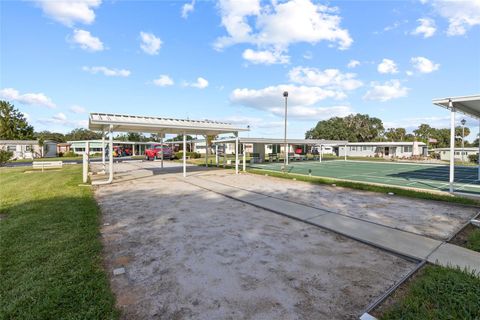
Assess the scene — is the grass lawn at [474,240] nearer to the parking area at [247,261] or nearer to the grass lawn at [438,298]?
the parking area at [247,261]

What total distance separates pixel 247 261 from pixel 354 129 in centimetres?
6518

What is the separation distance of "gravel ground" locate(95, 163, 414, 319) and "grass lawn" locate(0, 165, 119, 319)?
28 centimetres

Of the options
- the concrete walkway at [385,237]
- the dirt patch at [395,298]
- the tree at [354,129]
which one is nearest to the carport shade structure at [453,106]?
the concrete walkway at [385,237]

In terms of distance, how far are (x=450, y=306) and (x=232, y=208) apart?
17.3 ft

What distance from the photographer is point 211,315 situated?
265cm

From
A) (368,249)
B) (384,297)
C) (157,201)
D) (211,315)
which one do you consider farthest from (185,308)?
(157,201)

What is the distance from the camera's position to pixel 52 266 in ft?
11.5

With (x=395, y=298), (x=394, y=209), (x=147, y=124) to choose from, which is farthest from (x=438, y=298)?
(x=147, y=124)

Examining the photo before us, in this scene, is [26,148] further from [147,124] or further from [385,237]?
[385,237]

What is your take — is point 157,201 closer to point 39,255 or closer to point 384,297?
point 39,255

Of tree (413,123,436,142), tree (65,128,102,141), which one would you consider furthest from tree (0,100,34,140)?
tree (413,123,436,142)

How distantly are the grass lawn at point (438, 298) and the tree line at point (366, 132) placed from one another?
200 feet

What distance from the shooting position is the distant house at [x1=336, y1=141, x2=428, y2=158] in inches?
1509

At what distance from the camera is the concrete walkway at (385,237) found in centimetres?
392
